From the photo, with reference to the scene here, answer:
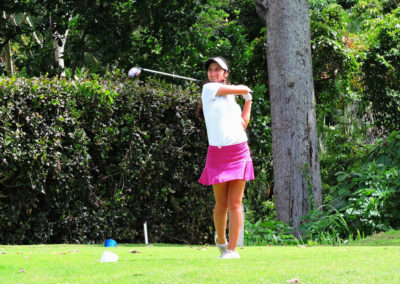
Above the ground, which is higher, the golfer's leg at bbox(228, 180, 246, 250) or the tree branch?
the tree branch

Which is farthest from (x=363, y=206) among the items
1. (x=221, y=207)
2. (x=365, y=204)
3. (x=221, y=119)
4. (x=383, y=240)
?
(x=221, y=119)

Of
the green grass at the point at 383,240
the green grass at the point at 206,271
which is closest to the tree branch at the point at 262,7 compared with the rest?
the green grass at the point at 383,240

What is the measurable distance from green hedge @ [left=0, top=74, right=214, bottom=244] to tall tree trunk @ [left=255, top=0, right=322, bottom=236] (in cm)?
128

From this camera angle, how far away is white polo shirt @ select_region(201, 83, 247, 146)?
5293 millimetres

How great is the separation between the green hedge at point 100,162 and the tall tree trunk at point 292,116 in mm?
1277

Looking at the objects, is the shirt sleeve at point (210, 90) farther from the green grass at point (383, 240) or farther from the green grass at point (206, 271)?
the green grass at point (383, 240)

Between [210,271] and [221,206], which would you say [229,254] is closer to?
[221,206]

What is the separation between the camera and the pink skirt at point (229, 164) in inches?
207

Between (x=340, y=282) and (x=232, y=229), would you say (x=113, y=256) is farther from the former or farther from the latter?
(x=340, y=282)

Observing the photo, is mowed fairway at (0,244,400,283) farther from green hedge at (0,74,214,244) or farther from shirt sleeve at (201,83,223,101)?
green hedge at (0,74,214,244)

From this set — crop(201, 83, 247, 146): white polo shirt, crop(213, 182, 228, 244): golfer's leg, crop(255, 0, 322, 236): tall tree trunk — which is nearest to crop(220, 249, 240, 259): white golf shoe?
crop(213, 182, 228, 244): golfer's leg

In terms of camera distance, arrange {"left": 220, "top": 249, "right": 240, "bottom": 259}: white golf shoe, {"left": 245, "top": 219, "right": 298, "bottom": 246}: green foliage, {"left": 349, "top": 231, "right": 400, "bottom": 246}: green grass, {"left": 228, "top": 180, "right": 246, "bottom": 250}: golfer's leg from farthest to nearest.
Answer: {"left": 245, "top": 219, "right": 298, "bottom": 246}: green foliage, {"left": 349, "top": 231, "right": 400, "bottom": 246}: green grass, {"left": 228, "top": 180, "right": 246, "bottom": 250}: golfer's leg, {"left": 220, "top": 249, "right": 240, "bottom": 259}: white golf shoe

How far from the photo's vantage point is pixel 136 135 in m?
8.83

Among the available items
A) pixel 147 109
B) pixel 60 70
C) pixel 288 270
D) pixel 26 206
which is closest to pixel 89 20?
pixel 60 70
